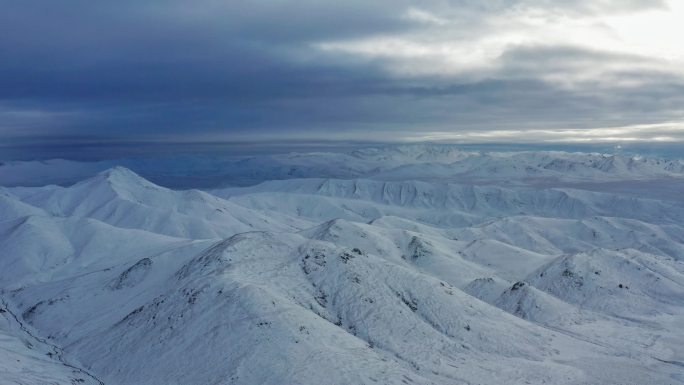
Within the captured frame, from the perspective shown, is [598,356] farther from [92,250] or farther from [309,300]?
[92,250]

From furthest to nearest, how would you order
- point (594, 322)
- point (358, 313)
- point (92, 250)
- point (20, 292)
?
point (92, 250) < point (20, 292) < point (594, 322) < point (358, 313)

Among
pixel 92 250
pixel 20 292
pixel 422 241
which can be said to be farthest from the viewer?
pixel 92 250

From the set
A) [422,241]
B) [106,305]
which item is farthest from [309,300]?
[422,241]

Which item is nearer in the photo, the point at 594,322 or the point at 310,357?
the point at 310,357

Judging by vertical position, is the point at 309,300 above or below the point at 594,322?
above

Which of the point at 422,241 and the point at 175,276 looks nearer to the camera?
the point at 175,276

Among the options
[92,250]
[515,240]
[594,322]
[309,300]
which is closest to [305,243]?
[309,300]

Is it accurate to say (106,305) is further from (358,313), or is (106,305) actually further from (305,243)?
(358,313)

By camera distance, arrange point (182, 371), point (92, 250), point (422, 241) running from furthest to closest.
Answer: point (92, 250)
point (422, 241)
point (182, 371)

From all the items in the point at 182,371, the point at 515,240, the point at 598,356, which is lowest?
the point at 515,240
